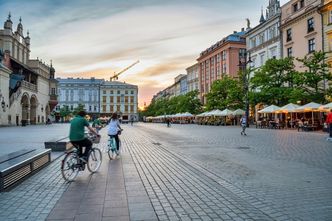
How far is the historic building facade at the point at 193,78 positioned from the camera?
3932 inches

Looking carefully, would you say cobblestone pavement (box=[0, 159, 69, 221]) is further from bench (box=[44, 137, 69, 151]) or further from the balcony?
the balcony

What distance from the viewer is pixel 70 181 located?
7.74 m

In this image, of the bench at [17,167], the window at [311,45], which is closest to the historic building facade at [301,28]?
Result: the window at [311,45]

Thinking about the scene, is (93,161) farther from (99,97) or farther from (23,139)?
(99,97)

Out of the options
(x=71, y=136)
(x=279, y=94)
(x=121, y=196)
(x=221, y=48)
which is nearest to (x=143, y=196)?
(x=121, y=196)

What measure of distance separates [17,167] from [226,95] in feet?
175

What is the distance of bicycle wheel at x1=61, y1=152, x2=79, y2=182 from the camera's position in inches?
299

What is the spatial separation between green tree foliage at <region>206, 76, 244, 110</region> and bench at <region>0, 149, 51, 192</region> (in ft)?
148

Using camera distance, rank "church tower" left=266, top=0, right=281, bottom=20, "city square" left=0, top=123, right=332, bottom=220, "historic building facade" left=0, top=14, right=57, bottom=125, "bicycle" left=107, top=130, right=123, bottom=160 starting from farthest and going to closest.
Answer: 1. "church tower" left=266, top=0, right=281, bottom=20
2. "historic building facade" left=0, top=14, right=57, bottom=125
3. "bicycle" left=107, top=130, right=123, bottom=160
4. "city square" left=0, top=123, right=332, bottom=220

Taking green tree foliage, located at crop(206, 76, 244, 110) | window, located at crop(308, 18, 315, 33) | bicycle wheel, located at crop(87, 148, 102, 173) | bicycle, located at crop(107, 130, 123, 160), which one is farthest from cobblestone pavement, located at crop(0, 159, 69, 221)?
green tree foliage, located at crop(206, 76, 244, 110)

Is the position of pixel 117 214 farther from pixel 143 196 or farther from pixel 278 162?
pixel 278 162

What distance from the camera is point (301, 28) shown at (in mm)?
44812

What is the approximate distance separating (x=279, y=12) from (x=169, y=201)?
169 feet

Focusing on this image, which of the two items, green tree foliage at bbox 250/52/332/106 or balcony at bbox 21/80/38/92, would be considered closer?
green tree foliage at bbox 250/52/332/106
